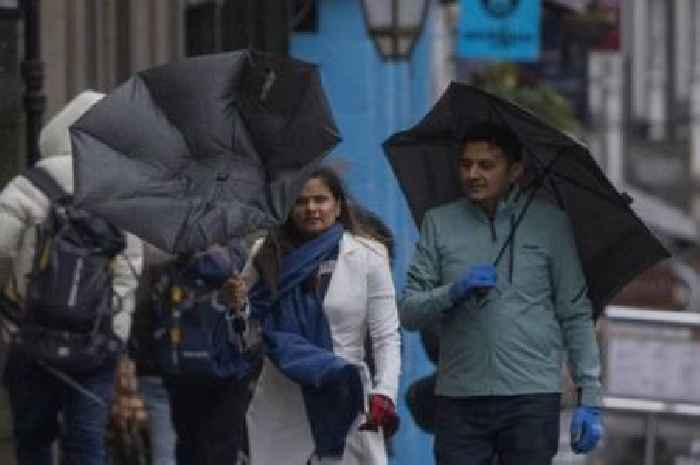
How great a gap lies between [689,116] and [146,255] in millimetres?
44062

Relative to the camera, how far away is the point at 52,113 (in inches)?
536

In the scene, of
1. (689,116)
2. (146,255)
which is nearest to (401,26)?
(146,255)

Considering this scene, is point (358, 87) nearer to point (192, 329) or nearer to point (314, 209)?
point (192, 329)

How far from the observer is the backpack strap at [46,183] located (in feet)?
35.0

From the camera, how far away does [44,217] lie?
10.6 metres

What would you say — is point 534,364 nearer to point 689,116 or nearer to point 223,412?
point 223,412

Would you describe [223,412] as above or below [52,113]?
below

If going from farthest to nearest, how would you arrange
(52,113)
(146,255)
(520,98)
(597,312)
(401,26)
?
(520,98) → (401,26) → (52,113) → (146,255) → (597,312)

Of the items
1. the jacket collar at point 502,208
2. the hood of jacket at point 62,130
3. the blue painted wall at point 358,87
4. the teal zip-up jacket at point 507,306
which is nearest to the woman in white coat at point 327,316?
Result: the teal zip-up jacket at point 507,306

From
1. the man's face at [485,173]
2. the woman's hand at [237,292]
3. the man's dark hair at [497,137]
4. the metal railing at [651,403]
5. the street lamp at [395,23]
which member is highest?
the street lamp at [395,23]

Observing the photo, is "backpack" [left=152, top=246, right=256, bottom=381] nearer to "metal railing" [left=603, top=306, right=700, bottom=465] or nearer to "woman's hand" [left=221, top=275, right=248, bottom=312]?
"woman's hand" [left=221, top=275, right=248, bottom=312]

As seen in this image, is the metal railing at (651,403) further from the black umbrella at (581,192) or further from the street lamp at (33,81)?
the black umbrella at (581,192)

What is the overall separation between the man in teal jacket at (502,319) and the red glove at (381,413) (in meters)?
0.26

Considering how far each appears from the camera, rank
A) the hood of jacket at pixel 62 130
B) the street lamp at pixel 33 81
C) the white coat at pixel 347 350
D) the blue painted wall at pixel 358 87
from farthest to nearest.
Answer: the blue painted wall at pixel 358 87, the street lamp at pixel 33 81, the hood of jacket at pixel 62 130, the white coat at pixel 347 350
